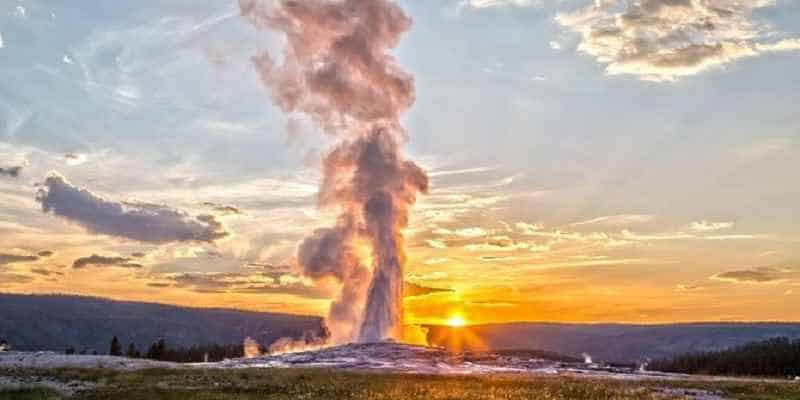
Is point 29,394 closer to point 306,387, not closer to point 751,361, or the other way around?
point 306,387

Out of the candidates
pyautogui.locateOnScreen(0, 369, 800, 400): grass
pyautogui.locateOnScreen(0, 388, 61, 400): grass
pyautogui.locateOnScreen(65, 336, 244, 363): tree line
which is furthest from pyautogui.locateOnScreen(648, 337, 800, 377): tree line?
pyautogui.locateOnScreen(0, 388, 61, 400): grass

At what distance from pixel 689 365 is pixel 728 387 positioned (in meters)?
137

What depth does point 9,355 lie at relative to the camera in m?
91.1

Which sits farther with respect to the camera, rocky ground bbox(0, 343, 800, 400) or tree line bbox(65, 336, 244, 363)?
tree line bbox(65, 336, 244, 363)

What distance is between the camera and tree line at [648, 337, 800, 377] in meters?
155

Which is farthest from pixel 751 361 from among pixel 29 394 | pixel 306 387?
pixel 29 394

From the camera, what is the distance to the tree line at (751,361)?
155 metres

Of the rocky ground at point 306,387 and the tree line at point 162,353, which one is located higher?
the rocky ground at point 306,387

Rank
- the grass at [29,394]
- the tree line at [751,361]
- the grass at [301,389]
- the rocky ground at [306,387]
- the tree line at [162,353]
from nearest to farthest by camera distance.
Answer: the grass at [29,394], the grass at [301,389], the rocky ground at [306,387], the tree line at [751,361], the tree line at [162,353]

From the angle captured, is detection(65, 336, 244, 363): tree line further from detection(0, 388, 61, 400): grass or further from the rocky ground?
detection(0, 388, 61, 400): grass

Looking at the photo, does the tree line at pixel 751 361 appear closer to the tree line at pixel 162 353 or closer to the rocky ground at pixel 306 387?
the rocky ground at pixel 306 387

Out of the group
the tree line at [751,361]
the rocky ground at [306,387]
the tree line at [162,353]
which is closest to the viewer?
the rocky ground at [306,387]

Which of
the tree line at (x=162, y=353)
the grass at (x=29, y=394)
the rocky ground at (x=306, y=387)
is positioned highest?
the rocky ground at (x=306, y=387)

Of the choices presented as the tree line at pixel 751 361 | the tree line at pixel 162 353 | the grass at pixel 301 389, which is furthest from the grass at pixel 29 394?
the tree line at pixel 751 361
